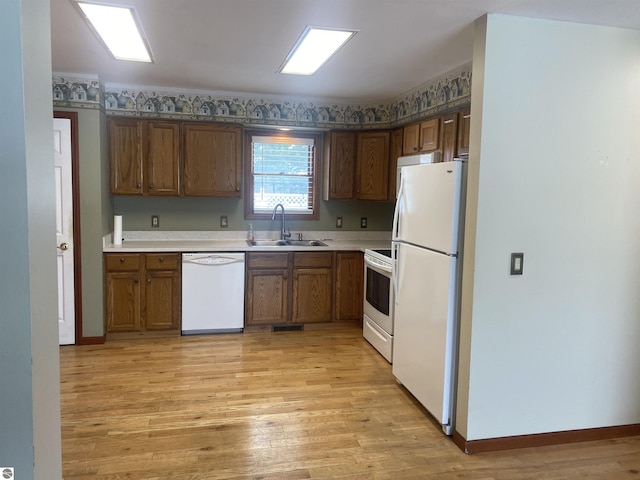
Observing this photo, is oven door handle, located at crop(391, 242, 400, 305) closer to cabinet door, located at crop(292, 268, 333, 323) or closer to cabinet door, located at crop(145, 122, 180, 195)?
cabinet door, located at crop(292, 268, 333, 323)

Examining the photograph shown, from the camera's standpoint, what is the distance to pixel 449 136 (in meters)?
3.57

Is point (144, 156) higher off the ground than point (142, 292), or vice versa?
point (144, 156)

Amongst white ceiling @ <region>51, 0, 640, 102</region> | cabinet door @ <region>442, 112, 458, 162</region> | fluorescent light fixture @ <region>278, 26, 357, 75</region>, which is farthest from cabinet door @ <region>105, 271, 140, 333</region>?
cabinet door @ <region>442, 112, 458, 162</region>

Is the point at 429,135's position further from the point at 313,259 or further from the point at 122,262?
the point at 122,262

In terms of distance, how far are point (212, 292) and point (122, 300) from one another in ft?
2.74

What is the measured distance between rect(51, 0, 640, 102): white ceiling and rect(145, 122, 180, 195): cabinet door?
412 mm

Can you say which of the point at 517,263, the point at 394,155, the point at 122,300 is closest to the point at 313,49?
the point at 394,155

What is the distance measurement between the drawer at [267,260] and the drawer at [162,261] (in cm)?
71

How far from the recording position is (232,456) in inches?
97.8

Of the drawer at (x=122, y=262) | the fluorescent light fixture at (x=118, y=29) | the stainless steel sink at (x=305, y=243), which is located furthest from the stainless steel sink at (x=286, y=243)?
the fluorescent light fixture at (x=118, y=29)

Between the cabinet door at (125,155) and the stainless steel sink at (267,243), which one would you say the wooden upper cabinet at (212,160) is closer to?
the cabinet door at (125,155)

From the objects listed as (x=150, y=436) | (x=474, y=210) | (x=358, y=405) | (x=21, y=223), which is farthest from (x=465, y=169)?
(x=150, y=436)

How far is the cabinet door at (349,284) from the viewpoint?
4742mm

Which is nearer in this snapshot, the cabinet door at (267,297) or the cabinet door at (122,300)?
the cabinet door at (122,300)
